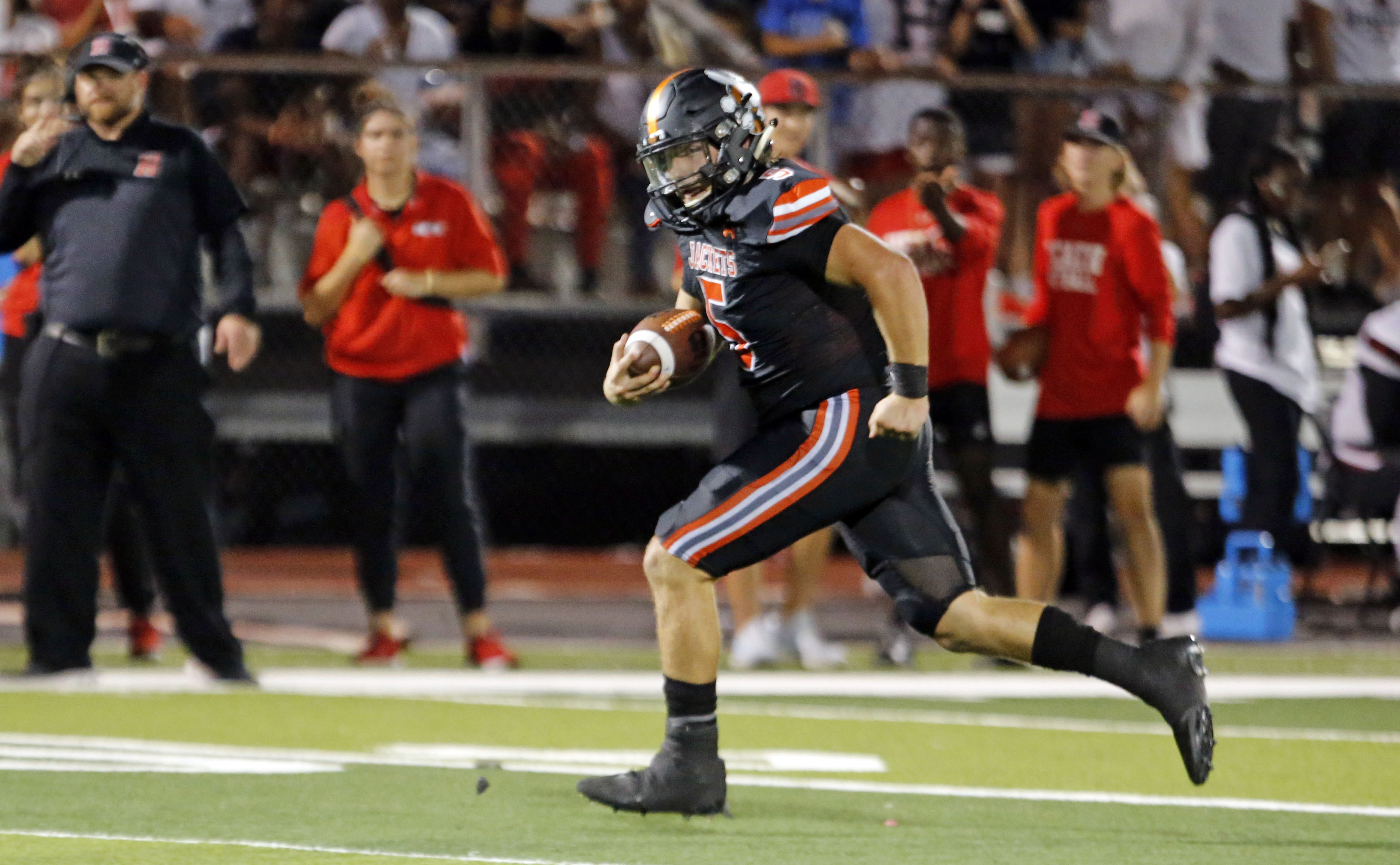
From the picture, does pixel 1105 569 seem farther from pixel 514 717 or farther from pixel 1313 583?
pixel 514 717

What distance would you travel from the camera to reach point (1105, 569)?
10.6 m

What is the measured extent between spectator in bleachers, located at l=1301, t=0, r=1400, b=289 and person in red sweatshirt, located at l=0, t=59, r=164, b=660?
285 inches

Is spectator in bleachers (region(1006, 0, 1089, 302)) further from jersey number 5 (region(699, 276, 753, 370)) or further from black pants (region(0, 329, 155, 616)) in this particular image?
jersey number 5 (region(699, 276, 753, 370))

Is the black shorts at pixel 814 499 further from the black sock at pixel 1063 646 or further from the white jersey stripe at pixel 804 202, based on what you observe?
the white jersey stripe at pixel 804 202

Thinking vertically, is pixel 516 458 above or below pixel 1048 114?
below

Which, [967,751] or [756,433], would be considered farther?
[967,751]

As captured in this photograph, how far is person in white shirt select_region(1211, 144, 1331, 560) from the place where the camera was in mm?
10523

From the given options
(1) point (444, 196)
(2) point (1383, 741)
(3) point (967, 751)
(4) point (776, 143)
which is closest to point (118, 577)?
(1) point (444, 196)

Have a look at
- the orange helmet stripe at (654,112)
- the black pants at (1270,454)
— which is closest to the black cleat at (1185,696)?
the orange helmet stripe at (654,112)

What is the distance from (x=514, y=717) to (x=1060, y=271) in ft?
10.8

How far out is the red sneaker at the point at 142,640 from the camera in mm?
9391

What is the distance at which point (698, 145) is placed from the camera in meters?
5.25

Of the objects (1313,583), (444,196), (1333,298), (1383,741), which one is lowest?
(1313,583)

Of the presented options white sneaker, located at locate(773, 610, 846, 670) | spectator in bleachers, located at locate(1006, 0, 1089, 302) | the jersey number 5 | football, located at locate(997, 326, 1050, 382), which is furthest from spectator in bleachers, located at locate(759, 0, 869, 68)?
the jersey number 5
